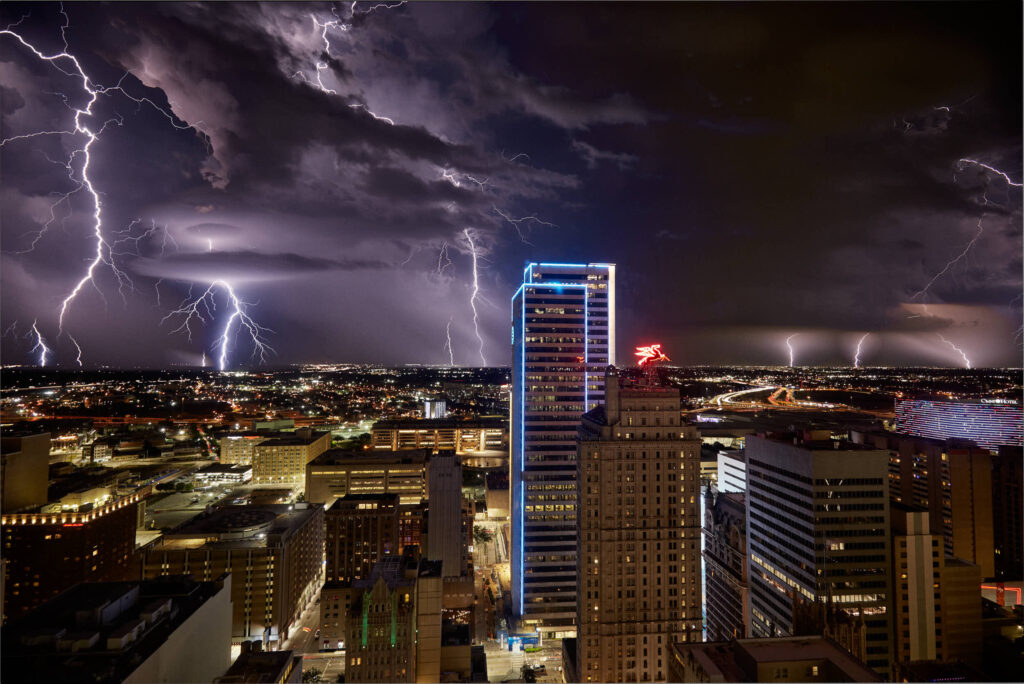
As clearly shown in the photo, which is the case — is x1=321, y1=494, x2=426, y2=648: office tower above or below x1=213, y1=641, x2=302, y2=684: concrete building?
below

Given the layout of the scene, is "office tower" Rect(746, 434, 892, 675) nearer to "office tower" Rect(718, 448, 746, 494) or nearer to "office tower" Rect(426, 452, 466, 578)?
"office tower" Rect(718, 448, 746, 494)

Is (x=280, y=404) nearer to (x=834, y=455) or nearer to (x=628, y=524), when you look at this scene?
(x=628, y=524)

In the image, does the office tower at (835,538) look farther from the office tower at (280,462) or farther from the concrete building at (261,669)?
the office tower at (280,462)

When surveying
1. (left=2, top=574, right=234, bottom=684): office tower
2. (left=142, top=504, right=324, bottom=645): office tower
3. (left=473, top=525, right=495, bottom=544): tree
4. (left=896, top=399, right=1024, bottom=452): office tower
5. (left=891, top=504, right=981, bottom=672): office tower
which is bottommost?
(left=473, top=525, right=495, bottom=544): tree

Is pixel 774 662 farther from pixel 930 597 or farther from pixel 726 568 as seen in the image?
pixel 726 568

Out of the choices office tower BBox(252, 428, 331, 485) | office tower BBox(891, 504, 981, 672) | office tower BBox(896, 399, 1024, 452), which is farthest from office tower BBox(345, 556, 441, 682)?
office tower BBox(896, 399, 1024, 452)

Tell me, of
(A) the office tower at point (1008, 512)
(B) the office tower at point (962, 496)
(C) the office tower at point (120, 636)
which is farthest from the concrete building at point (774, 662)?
(A) the office tower at point (1008, 512)

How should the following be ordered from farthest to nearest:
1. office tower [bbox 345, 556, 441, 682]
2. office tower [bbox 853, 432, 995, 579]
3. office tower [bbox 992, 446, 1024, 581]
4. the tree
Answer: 1. the tree
2. office tower [bbox 853, 432, 995, 579]
3. office tower [bbox 992, 446, 1024, 581]
4. office tower [bbox 345, 556, 441, 682]

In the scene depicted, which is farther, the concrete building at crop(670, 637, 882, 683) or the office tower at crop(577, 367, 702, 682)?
the office tower at crop(577, 367, 702, 682)
